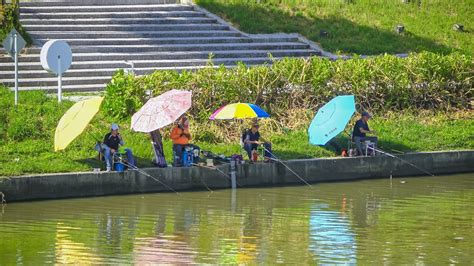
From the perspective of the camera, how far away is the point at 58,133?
87.1 ft

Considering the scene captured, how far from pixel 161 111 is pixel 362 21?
15.9 metres

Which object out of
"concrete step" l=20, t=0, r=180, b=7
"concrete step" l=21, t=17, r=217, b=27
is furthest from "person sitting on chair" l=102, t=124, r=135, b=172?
"concrete step" l=20, t=0, r=180, b=7

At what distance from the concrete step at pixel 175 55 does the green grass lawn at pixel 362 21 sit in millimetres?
1571

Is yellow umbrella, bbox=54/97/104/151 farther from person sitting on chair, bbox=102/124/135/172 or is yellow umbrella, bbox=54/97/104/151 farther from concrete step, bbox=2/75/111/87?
concrete step, bbox=2/75/111/87

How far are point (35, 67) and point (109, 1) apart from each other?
644 centimetres

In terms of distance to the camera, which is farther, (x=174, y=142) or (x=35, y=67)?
(x=35, y=67)

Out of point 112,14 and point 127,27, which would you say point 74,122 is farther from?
point 112,14

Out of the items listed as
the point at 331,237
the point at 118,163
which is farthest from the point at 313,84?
the point at 331,237

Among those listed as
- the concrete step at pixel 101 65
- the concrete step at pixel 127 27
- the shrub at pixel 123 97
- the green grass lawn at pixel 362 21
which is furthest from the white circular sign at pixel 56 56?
the green grass lawn at pixel 362 21

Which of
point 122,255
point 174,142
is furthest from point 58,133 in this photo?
point 122,255

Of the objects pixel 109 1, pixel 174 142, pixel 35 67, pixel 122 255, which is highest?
pixel 109 1

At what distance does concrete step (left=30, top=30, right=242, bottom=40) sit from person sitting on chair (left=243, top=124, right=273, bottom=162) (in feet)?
31.7

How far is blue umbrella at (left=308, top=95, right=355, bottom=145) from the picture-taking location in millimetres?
28181

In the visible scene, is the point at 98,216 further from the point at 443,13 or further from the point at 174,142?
the point at 443,13
